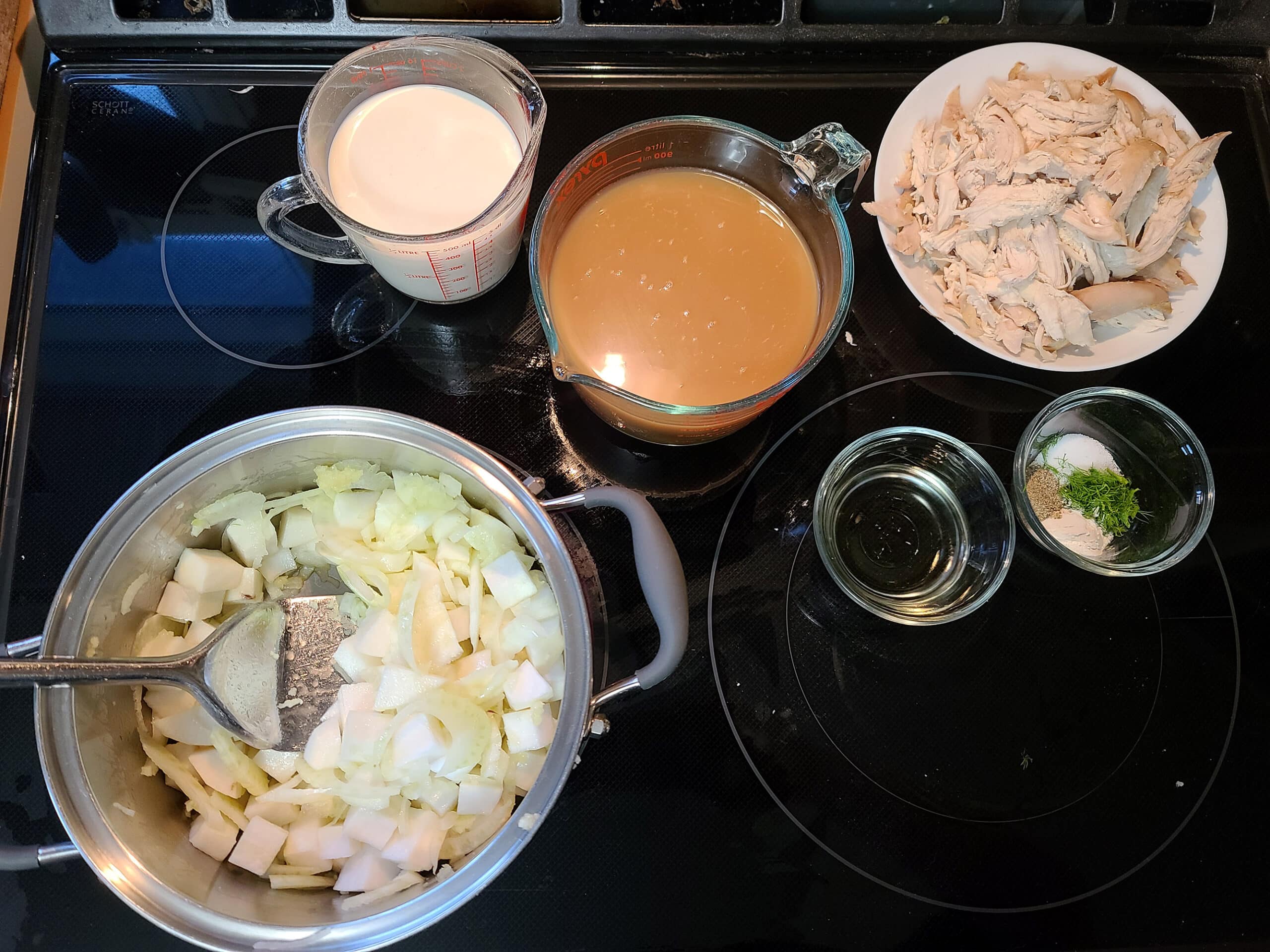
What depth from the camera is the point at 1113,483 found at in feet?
4.25


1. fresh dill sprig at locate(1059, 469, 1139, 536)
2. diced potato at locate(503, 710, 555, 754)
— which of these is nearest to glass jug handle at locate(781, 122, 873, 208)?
fresh dill sprig at locate(1059, 469, 1139, 536)

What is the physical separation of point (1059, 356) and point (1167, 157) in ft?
1.10

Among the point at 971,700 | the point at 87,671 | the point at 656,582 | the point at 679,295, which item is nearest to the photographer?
the point at 87,671

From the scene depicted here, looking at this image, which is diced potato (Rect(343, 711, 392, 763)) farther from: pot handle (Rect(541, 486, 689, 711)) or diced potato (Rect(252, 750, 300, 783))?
pot handle (Rect(541, 486, 689, 711))

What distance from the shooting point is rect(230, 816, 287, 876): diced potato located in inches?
41.6

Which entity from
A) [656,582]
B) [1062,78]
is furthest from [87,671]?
[1062,78]

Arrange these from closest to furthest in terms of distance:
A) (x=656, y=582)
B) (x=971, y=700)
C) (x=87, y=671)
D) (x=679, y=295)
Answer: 1. (x=87, y=671)
2. (x=656, y=582)
3. (x=679, y=295)
4. (x=971, y=700)

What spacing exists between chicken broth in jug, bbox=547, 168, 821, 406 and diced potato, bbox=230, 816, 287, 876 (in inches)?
28.0

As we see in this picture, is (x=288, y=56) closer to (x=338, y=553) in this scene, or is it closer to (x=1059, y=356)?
(x=338, y=553)

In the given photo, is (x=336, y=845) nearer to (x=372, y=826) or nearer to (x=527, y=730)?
(x=372, y=826)

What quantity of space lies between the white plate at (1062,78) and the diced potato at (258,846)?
1.16 meters

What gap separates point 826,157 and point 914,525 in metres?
0.57

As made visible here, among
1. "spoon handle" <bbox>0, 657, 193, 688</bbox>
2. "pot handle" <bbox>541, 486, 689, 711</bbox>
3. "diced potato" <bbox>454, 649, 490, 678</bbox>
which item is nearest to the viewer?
"spoon handle" <bbox>0, 657, 193, 688</bbox>

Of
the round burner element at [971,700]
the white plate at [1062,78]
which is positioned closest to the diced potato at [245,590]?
the round burner element at [971,700]
